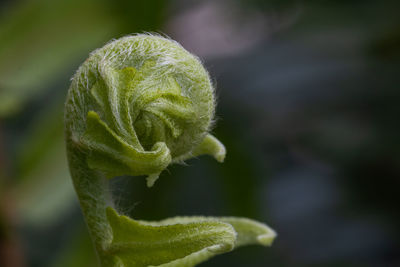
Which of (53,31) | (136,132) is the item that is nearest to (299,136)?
(53,31)

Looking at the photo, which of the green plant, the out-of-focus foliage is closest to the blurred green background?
the out-of-focus foliage

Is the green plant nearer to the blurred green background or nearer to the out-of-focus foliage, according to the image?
the out-of-focus foliage

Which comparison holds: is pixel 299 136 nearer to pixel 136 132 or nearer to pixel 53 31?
pixel 53 31

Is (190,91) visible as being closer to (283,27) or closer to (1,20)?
(1,20)

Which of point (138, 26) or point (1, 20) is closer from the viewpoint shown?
point (138, 26)

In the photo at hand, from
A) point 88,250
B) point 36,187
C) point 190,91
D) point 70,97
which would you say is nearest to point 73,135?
point 70,97

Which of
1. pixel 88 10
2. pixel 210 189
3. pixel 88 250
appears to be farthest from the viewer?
pixel 210 189

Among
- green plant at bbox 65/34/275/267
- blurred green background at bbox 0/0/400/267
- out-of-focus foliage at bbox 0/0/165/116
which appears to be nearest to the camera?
green plant at bbox 65/34/275/267

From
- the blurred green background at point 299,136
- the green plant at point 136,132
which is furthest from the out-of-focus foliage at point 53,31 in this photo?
the green plant at point 136,132
